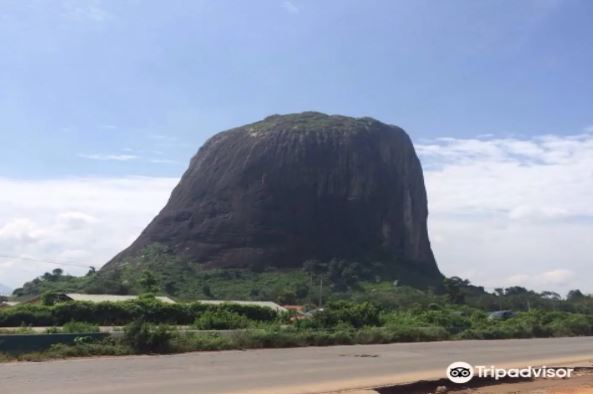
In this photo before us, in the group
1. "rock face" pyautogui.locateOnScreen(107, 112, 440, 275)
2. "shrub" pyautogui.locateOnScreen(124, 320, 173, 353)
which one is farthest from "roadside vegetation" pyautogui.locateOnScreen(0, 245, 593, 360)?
"rock face" pyautogui.locateOnScreen(107, 112, 440, 275)

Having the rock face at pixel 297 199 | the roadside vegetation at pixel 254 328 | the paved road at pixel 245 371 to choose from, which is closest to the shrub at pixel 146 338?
the roadside vegetation at pixel 254 328

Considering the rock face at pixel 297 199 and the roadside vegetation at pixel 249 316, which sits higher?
the rock face at pixel 297 199

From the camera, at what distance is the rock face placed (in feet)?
347

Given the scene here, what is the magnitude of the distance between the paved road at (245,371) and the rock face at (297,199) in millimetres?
79047

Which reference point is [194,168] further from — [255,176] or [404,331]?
[404,331]

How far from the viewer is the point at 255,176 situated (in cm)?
11506

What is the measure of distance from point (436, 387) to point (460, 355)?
900 cm

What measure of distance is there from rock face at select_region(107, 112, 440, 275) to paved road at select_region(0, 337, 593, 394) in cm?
7905

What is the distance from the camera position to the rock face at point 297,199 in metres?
106

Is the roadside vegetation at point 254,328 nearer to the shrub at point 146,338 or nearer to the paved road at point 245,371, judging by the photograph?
the shrub at point 146,338

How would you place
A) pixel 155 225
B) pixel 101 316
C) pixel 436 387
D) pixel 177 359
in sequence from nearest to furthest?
pixel 436 387, pixel 177 359, pixel 101 316, pixel 155 225

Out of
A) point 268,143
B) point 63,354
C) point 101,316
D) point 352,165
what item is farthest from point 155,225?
point 63,354

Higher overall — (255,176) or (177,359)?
(255,176)

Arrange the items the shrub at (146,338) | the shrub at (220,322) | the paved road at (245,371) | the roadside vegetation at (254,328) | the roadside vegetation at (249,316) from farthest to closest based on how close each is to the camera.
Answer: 1. the shrub at (220,322)
2. the roadside vegetation at (249,316)
3. the roadside vegetation at (254,328)
4. the shrub at (146,338)
5. the paved road at (245,371)
